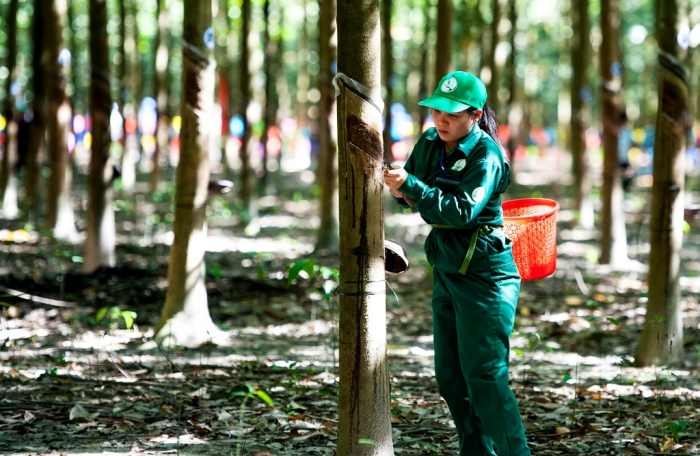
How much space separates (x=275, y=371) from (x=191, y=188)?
1.61m

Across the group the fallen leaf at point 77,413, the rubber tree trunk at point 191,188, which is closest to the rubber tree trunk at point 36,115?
the rubber tree trunk at point 191,188

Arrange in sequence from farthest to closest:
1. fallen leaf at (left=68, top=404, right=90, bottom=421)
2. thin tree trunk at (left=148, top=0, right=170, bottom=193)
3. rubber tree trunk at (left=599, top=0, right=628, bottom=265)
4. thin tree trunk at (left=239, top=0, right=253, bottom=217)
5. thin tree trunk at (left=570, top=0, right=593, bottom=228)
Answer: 1. thin tree trunk at (left=148, top=0, right=170, bottom=193)
2. thin tree trunk at (left=239, top=0, right=253, bottom=217)
3. thin tree trunk at (left=570, top=0, right=593, bottom=228)
4. rubber tree trunk at (left=599, top=0, right=628, bottom=265)
5. fallen leaf at (left=68, top=404, right=90, bottom=421)

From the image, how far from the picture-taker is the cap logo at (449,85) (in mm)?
4246

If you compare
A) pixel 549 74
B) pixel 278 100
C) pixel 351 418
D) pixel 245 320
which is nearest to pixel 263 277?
pixel 245 320

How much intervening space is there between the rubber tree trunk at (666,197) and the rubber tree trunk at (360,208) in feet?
10.9

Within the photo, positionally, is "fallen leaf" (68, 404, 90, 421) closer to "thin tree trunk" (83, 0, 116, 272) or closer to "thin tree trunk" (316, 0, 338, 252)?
"thin tree trunk" (83, 0, 116, 272)

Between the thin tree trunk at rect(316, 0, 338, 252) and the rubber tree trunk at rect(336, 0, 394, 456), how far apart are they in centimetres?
747

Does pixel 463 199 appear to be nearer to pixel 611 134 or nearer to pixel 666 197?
pixel 666 197

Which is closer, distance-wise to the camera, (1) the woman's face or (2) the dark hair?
(1) the woman's face

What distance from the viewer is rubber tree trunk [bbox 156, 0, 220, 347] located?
7457 millimetres

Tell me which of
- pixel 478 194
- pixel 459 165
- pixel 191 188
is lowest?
pixel 191 188

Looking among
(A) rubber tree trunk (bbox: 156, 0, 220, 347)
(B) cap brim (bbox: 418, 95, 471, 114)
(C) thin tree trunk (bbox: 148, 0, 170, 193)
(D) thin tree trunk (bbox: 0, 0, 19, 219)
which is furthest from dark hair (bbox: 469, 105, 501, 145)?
(C) thin tree trunk (bbox: 148, 0, 170, 193)

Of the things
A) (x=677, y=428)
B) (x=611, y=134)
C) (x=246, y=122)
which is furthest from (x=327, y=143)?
(x=677, y=428)

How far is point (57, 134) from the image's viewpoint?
12961 millimetres
